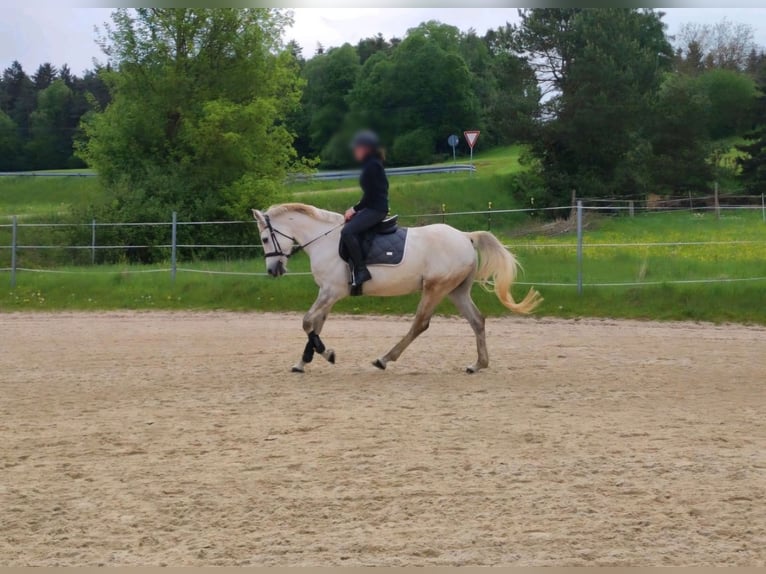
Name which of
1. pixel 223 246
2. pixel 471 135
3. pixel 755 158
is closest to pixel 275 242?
pixel 471 135

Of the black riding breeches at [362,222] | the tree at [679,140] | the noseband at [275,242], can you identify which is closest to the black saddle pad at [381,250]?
the black riding breeches at [362,222]

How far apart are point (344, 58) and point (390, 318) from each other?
17.8 ft

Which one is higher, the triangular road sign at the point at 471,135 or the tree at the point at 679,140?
the tree at the point at 679,140

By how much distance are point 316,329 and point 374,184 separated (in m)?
1.64

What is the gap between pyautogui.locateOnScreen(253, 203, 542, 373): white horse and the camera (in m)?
9.48

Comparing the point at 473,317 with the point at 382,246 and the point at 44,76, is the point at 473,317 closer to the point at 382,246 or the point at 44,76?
the point at 382,246

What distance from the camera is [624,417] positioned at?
7.11 metres

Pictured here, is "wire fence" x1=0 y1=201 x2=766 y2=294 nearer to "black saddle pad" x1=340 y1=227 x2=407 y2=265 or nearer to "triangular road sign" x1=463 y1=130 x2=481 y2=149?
"triangular road sign" x1=463 y1=130 x2=481 y2=149

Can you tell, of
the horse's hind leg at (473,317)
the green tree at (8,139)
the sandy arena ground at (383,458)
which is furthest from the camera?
the green tree at (8,139)

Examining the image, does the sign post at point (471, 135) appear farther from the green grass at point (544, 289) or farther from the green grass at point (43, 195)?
the green grass at point (43, 195)

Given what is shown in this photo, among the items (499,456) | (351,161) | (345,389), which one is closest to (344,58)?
(351,161)

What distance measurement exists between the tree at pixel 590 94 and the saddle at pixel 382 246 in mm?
25374

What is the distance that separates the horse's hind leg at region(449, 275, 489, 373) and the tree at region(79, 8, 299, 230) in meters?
13.5

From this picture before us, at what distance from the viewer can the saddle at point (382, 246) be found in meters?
9.42
